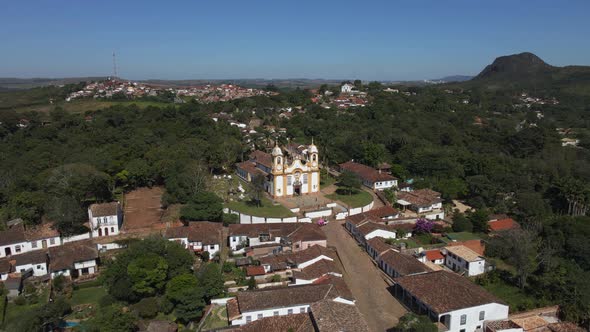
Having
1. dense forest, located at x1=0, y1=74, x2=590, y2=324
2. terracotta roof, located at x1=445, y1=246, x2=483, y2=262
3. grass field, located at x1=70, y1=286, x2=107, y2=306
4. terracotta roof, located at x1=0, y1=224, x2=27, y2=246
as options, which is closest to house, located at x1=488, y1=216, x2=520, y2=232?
dense forest, located at x1=0, y1=74, x2=590, y2=324

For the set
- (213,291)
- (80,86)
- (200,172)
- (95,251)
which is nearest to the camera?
(213,291)

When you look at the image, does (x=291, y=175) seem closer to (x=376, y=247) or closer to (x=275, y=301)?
(x=376, y=247)

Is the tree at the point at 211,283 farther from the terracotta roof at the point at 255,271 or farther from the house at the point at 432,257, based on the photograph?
the house at the point at 432,257

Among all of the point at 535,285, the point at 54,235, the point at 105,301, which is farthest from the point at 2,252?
the point at 535,285

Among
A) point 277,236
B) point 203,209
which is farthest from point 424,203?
point 203,209

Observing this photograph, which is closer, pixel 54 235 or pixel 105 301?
pixel 105 301

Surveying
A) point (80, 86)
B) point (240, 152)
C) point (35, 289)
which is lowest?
point (35, 289)

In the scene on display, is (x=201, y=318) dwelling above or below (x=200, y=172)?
below

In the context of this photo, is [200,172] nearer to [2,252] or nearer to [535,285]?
[2,252]
